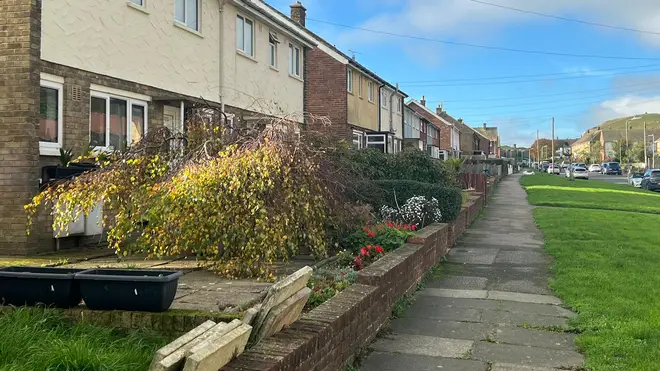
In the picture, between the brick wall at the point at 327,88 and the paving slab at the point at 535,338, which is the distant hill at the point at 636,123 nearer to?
the brick wall at the point at 327,88

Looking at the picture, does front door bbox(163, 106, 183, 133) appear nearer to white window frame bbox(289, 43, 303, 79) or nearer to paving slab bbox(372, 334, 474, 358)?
white window frame bbox(289, 43, 303, 79)

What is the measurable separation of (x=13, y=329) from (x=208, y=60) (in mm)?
10654

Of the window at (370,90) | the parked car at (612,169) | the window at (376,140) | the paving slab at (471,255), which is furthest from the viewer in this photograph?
the parked car at (612,169)

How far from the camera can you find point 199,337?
3.36 metres

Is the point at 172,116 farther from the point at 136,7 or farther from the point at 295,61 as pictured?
the point at 295,61

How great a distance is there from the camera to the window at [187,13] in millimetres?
12531


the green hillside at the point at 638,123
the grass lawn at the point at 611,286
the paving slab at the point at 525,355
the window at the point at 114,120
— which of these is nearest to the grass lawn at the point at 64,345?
the paving slab at the point at 525,355

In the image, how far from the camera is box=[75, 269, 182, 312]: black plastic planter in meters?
4.27

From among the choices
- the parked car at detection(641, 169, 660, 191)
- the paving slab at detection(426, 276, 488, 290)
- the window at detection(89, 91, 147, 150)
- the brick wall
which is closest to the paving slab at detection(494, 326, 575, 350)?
the paving slab at detection(426, 276, 488, 290)

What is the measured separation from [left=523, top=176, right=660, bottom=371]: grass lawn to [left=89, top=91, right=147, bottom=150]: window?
706 cm

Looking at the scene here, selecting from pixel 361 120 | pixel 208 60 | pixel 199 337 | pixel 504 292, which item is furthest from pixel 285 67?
pixel 199 337

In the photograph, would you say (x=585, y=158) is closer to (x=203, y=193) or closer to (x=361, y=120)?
(x=361, y=120)

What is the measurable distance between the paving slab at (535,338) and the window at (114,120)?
20.8 ft

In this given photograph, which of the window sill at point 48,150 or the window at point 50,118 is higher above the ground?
the window at point 50,118
